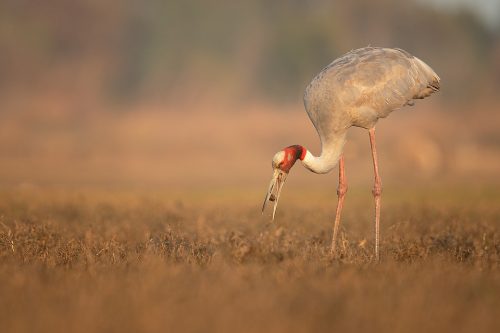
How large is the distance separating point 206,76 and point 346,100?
5524cm

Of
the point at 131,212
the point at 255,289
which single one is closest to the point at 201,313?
the point at 255,289

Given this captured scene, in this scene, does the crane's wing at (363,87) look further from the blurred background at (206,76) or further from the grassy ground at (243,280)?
the blurred background at (206,76)

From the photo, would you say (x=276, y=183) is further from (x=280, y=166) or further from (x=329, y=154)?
(x=329, y=154)

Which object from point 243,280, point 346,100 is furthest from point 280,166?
point 243,280

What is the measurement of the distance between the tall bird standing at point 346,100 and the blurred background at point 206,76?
23.9 meters

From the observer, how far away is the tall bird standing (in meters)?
7.95

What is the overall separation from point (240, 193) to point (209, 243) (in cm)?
1074

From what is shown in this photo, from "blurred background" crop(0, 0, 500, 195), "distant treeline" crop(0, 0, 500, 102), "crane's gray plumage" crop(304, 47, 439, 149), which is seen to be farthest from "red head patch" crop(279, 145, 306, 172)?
"distant treeline" crop(0, 0, 500, 102)

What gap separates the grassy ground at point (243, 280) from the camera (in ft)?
14.4

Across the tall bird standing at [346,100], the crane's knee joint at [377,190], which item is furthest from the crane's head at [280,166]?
the crane's knee joint at [377,190]

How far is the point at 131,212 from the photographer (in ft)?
39.0

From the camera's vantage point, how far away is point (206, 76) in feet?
206

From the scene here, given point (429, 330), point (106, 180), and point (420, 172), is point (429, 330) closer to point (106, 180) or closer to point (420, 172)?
point (106, 180)

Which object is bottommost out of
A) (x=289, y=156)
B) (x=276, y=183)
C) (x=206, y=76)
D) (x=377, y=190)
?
(x=276, y=183)
